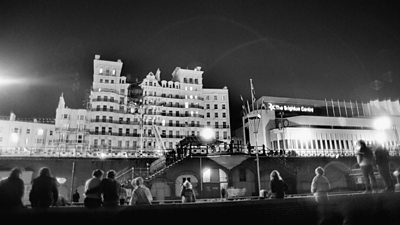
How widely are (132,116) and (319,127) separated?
43886 mm

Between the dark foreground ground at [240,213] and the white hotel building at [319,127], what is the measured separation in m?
38.5

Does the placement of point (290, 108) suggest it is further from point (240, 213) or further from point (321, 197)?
point (240, 213)

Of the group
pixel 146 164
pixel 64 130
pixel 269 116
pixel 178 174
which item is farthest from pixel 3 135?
pixel 269 116

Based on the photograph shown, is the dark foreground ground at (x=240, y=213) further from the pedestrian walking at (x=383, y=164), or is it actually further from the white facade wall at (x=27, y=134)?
the white facade wall at (x=27, y=134)

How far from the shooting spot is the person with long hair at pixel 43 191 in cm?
812

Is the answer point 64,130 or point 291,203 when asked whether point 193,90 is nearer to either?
point 64,130

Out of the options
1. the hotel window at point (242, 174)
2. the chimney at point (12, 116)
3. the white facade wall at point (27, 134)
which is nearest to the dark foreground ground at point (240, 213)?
the hotel window at point (242, 174)

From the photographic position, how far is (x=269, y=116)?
55875mm

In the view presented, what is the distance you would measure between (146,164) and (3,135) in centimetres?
5206

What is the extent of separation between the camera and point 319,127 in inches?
2168

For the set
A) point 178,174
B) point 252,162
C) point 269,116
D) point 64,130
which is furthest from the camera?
point 64,130

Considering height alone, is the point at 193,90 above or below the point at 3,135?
above

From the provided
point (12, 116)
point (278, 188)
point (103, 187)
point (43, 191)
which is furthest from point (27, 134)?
point (278, 188)

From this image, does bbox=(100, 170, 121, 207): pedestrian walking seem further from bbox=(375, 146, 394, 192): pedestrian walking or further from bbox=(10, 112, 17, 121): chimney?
bbox=(10, 112, 17, 121): chimney
